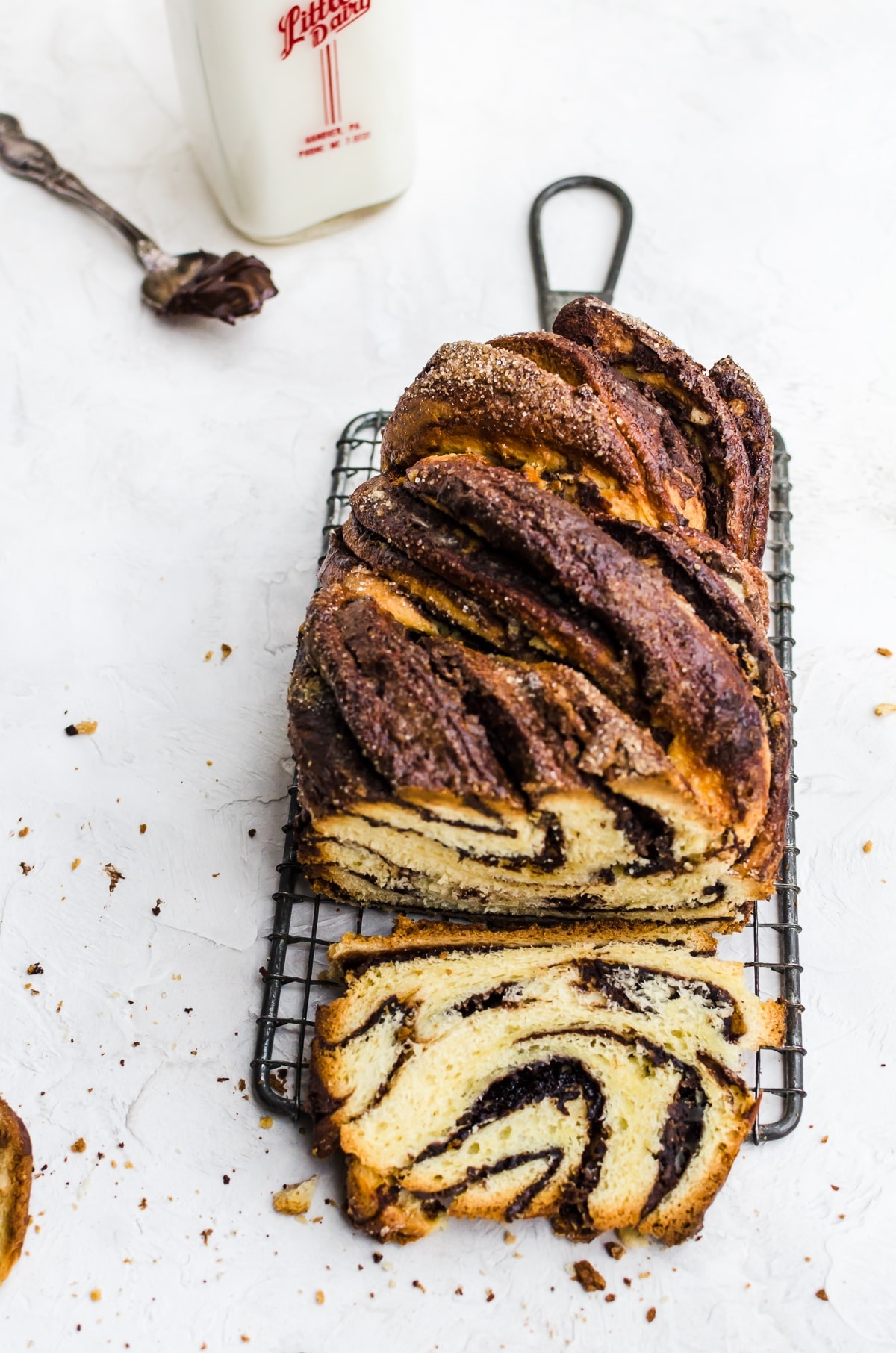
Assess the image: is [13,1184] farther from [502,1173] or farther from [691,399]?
[691,399]

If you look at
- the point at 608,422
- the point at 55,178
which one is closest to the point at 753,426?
the point at 608,422

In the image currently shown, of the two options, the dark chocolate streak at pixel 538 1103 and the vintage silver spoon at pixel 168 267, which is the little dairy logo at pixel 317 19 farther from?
the dark chocolate streak at pixel 538 1103

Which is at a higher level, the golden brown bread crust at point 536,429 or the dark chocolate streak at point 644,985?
the golden brown bread crust at point 536,429

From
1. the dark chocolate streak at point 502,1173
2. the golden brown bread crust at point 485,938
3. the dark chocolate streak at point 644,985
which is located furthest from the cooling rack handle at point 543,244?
the dark chocolate streak at point 502,1173

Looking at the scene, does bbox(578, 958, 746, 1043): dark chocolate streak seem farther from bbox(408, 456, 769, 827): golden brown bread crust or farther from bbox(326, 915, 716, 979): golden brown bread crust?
bbox(408, 456, 769, 827): golden brown bread crust

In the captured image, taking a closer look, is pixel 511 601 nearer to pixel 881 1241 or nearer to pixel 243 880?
pixel 243 880
